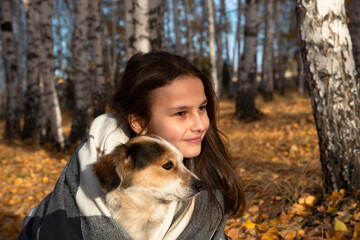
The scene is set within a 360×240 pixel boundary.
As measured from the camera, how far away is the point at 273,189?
4062 millimetres

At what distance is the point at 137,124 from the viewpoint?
103 inches

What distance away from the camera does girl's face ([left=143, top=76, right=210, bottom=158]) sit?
2.39 meters

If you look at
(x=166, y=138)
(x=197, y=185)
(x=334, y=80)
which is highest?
(x=334, y=80)

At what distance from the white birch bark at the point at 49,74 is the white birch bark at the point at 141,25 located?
4.25m

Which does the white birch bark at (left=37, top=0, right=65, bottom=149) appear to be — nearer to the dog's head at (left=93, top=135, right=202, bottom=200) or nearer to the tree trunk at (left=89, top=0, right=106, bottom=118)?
the tree trunk at (left=89, top=0, right=106, bottom=118)

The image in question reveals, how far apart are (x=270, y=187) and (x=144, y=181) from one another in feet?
8.32

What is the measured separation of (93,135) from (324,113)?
2.50m

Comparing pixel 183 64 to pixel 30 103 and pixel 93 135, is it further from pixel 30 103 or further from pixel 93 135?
pixel 30 103

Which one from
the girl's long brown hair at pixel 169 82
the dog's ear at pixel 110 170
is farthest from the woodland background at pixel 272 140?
the dog's ear at pixel 110 170

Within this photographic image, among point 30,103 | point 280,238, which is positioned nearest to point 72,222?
point 280,238

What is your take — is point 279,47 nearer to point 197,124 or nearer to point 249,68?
point 249,68

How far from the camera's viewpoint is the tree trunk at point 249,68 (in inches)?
409

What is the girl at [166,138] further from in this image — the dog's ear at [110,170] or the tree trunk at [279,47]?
the tree trunk at [279,47]

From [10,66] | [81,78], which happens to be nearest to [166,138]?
[81,78]
